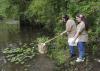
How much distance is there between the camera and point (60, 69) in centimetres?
1090

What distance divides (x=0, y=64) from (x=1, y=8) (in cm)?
1578

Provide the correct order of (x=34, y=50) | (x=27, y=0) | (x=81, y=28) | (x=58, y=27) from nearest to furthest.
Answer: (x=81, y=28) < (x=34, y=50) < (x=58, y=27) < (x=27, y=0)

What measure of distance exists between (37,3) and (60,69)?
31.4 feet

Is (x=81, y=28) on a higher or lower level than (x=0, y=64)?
higher

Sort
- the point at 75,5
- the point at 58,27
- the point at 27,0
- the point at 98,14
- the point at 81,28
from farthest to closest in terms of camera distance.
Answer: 1. the point at 27,0
2. the point at 58,27
3. the point at 75,5
4. the point at 98,14
5. the point at 81,28

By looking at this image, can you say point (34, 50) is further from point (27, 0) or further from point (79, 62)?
point (27, 0)

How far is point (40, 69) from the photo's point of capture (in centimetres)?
1127

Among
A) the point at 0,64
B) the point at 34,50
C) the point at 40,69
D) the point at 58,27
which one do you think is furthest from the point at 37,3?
the point at 40,69

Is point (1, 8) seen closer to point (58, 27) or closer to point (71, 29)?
point (58, 27)

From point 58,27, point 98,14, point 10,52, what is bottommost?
point 10,52

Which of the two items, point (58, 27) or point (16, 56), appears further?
point (58, 27)

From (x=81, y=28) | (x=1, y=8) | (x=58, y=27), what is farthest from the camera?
(x=1, y=8)

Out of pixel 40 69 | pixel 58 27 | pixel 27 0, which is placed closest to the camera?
pixel 40 69

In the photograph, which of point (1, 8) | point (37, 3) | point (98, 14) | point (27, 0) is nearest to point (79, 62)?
point (98, 14)
